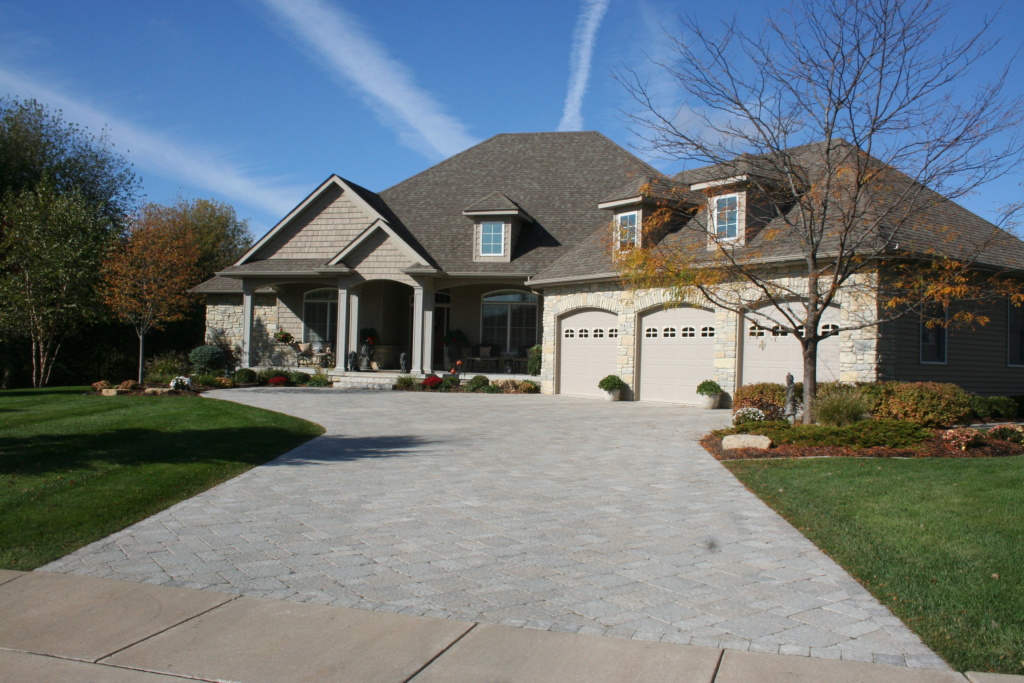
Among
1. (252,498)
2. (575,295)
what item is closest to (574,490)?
(252,498)

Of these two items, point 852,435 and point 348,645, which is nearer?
point 348,645

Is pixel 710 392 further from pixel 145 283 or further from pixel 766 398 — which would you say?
pixel 145 283

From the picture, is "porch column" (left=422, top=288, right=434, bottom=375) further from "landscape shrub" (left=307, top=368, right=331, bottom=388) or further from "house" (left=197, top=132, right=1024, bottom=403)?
"landscape shrub" (left=307, top=368, right=331, bottom=388)

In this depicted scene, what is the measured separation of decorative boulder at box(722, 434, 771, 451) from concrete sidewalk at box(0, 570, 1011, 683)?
700 centimetres

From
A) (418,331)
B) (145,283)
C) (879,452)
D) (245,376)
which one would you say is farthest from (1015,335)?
(145,283)

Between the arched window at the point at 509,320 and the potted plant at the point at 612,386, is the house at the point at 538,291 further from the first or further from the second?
the potted plant at the point at 612,386

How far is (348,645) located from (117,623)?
1.46 meters

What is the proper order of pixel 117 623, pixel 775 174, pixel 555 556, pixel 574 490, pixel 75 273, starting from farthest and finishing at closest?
1. pixel 75 273
2. pixel 775 174
3. pixel 574 490
4. pixel 555 556
5. pixel 117 623

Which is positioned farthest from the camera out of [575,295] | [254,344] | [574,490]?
[254,344]

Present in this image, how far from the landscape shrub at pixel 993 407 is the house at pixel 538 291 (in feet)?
3.05

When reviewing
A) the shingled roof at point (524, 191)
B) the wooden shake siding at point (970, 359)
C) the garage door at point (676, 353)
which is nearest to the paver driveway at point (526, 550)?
the wooden shake siding at point (970, 359)

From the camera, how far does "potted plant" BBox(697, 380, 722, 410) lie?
17109 mm

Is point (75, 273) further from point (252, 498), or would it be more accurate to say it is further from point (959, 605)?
point (959, 605)

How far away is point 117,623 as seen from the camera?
14.1ft
